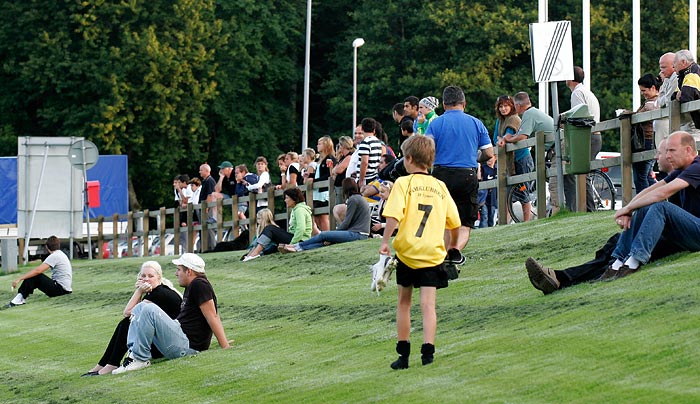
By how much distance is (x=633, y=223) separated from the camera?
13648mm

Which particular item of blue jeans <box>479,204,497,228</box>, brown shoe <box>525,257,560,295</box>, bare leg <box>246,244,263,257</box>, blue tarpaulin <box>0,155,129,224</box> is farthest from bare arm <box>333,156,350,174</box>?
blue tarpaulin <box>0,155,129,224</box>

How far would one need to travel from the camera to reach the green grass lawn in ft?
34.3

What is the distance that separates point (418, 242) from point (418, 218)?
19 centimetres

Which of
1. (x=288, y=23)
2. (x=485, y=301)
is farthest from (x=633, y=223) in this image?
(x=288, y=23)

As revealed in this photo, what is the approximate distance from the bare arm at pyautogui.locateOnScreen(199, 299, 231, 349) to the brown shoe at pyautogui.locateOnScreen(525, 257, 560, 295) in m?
3.22

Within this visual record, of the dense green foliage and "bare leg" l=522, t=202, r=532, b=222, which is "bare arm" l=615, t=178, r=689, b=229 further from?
the dense green foliage

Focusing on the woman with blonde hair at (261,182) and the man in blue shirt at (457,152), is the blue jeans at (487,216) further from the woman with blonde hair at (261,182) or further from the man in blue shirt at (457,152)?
the man in blue shirt at (457,152)

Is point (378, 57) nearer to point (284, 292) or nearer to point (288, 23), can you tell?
point (288, 23)

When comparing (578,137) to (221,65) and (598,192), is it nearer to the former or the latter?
(598,192)

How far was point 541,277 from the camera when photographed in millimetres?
14180

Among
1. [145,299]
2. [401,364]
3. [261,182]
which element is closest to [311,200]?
[261,182]

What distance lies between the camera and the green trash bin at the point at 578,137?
20719 mm

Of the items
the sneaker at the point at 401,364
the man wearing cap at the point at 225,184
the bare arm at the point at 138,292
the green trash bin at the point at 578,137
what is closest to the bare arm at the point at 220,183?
the man wearing cap at the point at 225,184

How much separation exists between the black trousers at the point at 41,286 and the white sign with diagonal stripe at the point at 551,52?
9578 millimetres
